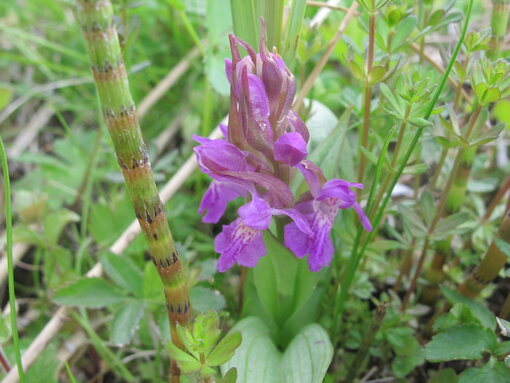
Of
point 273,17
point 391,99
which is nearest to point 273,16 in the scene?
point 273,17

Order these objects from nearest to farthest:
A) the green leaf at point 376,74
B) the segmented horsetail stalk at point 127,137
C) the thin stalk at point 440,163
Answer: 1. the segmented horsetail stalk at point 127,137
2. the green leaf at point 376,74
3. the thin stalk at point 440,163

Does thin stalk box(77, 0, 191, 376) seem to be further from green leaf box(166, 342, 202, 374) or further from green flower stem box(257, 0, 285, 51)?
green flower stem box(257, 0, 285, 51)

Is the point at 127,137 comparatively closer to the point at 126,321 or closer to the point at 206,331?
the point at 206,331

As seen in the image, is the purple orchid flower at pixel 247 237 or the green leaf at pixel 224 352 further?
the purple orchid flower at pixel 247 237

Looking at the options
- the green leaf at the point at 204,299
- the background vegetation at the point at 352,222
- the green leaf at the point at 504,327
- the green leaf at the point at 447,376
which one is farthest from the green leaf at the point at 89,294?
the green leaf at the point at 504,327

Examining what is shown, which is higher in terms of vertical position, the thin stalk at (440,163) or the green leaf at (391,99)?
the green leaf at (391,99)

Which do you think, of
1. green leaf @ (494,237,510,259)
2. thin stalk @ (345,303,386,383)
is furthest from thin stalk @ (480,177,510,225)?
thin stalk @ (345,303,386,383)

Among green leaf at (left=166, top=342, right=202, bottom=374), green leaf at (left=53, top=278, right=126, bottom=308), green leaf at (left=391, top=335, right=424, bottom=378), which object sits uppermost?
green leaf at (left=166, top=342, right=202, bottom=374)

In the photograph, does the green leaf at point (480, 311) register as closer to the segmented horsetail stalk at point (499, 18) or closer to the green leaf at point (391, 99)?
the green leaf at point (391, 99)
